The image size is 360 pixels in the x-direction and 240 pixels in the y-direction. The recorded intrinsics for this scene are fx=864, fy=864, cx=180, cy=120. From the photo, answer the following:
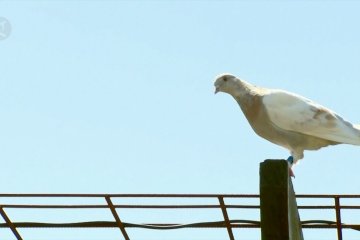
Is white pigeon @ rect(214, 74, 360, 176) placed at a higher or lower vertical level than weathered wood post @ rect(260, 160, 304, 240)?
higher

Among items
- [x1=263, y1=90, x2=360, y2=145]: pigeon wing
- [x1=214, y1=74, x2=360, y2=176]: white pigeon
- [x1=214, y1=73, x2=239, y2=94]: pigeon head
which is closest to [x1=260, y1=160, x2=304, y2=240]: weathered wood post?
[x1=214, y1=74, x2=360, y2=176]: white pigeon

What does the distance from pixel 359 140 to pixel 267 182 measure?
192 inches

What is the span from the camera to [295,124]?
44.6 feet

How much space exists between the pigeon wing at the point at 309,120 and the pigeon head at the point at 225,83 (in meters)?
0.75

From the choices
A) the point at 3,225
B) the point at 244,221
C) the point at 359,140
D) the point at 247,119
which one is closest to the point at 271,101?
the point at 247,119

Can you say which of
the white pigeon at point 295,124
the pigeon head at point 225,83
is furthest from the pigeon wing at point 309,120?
the pigeon head at point 225,83

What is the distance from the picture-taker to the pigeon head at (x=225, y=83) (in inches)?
570

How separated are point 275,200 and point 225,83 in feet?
20.0

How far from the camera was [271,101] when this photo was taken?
45.3ft

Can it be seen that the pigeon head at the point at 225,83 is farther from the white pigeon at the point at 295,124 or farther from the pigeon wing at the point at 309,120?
the pigeon wing at the point at 309,120

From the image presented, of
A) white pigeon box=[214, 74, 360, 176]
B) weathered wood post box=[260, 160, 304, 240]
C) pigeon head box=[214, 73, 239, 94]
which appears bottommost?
weathered wood post box=[260, 160, 304, 240]

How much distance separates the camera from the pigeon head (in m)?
14.5

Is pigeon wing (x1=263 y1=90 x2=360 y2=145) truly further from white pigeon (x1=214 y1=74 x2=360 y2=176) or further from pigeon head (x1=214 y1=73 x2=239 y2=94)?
pigeon head (x1=214 y1=73 x2=239 y2=94)

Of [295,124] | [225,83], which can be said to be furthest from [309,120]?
[225,83]
